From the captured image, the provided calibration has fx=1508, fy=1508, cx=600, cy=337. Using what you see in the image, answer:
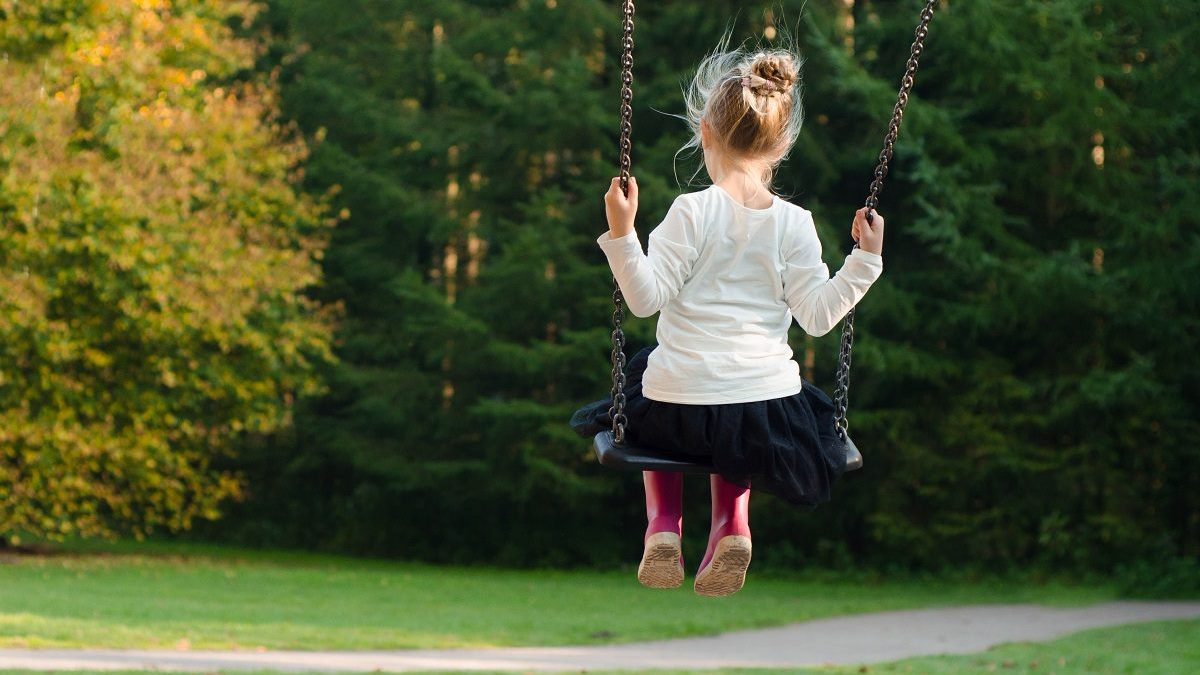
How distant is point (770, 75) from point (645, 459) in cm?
106

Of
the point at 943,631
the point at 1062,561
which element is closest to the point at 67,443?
the point at 943,631

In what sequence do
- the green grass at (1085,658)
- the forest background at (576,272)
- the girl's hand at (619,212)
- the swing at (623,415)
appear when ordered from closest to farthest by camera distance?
the girl's hand at (619,212) < the swing at (623,415) < the green grass at (1085,658) < the forest background at (576,272)

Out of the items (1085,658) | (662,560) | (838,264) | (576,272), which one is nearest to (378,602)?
(576,272)

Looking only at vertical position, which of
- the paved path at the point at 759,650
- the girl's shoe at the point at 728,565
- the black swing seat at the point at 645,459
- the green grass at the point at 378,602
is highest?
the black swing seat at the point at 645,459

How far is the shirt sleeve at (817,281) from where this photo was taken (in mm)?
3914

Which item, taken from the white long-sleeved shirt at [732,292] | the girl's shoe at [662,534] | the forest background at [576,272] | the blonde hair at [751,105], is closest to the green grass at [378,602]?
the forest background at [576,272]

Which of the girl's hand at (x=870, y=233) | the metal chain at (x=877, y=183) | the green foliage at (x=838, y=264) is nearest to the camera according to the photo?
the girl's hand at (x=870, y=233)

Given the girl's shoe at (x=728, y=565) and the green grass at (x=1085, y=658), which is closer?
the girl's shoe at (x=728, y=565)

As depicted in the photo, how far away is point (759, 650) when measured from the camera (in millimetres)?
13039

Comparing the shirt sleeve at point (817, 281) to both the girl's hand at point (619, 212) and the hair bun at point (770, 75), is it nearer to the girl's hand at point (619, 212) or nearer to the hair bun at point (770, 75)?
the hair bun at point (770, 75)

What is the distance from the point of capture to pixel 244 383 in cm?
1781

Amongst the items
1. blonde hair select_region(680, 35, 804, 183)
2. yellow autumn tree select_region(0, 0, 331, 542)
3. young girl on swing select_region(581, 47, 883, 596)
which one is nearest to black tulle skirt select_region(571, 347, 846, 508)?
young girl on swing select_region(581, 47, 883, 596)

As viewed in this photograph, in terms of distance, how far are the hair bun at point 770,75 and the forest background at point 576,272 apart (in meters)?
11.1

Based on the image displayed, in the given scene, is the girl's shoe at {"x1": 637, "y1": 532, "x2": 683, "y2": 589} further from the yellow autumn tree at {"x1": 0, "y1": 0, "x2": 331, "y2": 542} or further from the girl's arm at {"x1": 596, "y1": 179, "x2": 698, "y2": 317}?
the yellow autumn tree at {"x1": 0, "y1": 0, "x2": 331, "y2": 542}
